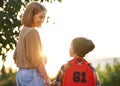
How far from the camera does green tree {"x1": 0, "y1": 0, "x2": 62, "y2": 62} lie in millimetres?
14273

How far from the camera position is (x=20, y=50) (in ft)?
23.2

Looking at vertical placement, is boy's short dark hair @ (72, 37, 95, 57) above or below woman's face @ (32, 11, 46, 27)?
below

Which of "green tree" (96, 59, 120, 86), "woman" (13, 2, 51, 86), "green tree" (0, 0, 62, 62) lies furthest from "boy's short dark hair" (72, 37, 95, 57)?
"green tree" (96, 59, 120, 86)

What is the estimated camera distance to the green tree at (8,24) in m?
14.3

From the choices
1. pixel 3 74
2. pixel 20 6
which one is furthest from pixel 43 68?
pixel 3 74

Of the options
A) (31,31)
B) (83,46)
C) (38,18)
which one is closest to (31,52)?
(31,31)

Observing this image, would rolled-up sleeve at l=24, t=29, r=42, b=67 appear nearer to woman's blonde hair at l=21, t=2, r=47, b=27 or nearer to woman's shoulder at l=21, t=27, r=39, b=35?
woman's shoulder at l=21, t=27, r=39, b=35

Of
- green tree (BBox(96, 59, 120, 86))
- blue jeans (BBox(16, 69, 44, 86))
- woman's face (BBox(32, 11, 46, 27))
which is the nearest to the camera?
blue jeans (BBox(16, 69, 44, 86))

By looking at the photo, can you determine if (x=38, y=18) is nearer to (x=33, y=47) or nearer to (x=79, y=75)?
(x=33, y=47)

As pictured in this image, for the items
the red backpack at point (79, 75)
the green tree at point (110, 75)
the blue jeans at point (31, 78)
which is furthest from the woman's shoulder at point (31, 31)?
the green tree at point (110, 75)

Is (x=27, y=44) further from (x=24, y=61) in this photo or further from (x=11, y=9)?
(x=11, y=9)

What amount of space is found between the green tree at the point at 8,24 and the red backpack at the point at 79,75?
701 cm

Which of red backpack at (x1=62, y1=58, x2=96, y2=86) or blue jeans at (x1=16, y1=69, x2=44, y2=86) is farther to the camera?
red backpack at (x1=62, y1=58, x2=96, y2=86)

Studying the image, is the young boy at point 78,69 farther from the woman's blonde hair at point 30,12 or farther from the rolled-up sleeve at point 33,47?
the woman's blonde hair at point 30,12
